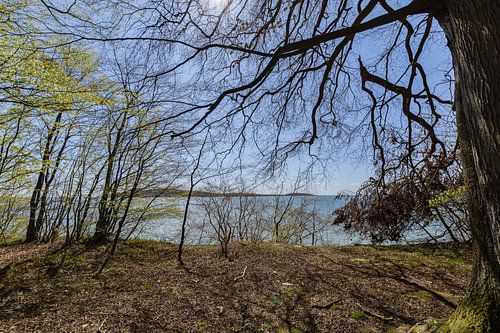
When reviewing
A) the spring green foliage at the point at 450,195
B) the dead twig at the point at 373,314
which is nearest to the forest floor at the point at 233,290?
the dead twig at the point at 373,314

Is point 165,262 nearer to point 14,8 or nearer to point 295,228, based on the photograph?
point 14,8

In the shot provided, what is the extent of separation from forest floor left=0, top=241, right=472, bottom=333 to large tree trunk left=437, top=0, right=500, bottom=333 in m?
0.69

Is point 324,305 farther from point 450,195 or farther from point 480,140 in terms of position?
point 450,195

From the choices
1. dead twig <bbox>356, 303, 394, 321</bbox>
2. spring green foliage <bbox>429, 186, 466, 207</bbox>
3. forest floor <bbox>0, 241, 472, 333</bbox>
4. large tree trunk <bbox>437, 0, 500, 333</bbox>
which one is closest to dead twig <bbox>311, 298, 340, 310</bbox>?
forest floor <bbox>0, 241, 472, 333</bbox>

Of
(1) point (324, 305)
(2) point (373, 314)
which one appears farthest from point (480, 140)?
(1) point (324, 305)

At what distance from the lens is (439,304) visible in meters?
2.47

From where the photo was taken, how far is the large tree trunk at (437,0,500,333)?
4.55 ft

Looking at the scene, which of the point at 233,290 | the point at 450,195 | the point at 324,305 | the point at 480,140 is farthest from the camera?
the point at 450,195

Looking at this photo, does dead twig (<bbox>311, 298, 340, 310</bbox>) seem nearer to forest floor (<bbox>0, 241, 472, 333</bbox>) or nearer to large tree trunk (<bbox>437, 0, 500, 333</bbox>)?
forest floor (<bbox>0, 241, 472, 333</bbox>)

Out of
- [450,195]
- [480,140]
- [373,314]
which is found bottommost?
[373,314]

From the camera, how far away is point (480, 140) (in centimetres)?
145

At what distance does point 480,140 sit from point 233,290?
243cm

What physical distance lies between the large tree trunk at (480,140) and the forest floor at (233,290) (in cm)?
69

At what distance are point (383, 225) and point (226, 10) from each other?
4312 millimetres
